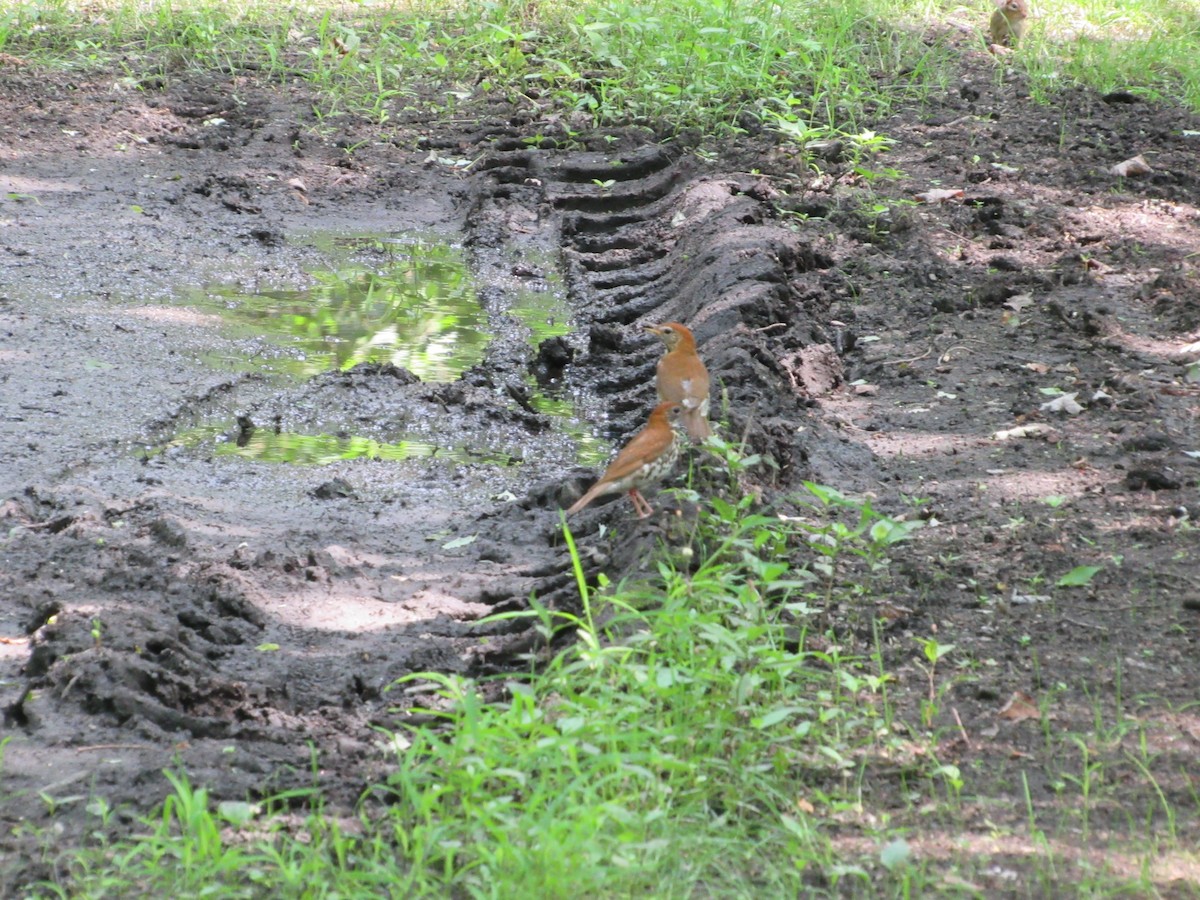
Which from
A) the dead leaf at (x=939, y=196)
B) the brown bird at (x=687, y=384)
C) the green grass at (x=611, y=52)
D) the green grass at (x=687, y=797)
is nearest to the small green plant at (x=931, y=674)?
the green grass at (x=687, y=797)

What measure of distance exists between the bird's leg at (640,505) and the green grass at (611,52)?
18.9 ft

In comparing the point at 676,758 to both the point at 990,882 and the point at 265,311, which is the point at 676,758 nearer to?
the point at 990,882

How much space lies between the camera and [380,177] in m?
10.3

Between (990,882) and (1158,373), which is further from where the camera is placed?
(1158,373)

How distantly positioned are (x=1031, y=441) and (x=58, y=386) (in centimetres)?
473

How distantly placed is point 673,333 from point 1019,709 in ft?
9.23

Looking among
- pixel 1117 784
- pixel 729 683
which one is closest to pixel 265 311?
pixel 729 683

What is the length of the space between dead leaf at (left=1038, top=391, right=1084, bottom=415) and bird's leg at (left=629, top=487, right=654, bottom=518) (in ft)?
7.27

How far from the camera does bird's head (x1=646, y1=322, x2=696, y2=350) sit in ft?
19.7

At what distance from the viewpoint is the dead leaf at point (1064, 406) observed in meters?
6.04

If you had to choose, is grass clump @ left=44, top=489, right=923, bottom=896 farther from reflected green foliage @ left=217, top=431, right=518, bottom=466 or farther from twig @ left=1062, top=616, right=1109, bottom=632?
reflected green foliage @ left=217, top=431, right=518, bottom=466

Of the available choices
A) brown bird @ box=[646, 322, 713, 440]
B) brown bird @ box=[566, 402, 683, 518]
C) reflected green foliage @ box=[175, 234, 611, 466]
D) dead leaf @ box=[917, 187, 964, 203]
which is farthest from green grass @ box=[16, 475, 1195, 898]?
dead leaf @ box=[917, 187, 964, 203]

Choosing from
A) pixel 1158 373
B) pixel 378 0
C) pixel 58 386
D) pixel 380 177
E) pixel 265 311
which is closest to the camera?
pixel 1158 373

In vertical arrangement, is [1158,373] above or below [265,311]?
above
